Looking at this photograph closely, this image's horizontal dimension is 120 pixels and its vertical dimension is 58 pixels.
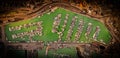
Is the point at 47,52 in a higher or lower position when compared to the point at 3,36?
lower

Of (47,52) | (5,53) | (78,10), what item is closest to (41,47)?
(47,52)

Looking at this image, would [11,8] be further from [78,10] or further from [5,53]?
[78,10]

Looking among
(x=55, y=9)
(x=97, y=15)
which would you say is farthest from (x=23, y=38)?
(x=97, y=15)

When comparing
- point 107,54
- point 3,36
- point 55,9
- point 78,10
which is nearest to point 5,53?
point 3,36

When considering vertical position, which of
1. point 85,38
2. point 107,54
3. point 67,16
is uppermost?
point 67,16

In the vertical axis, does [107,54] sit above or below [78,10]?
below

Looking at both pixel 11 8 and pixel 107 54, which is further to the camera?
pixel 107 54

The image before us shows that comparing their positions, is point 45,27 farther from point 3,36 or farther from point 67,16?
point 3,36

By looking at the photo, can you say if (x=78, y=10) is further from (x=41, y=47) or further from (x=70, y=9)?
(x=41, y=47)
